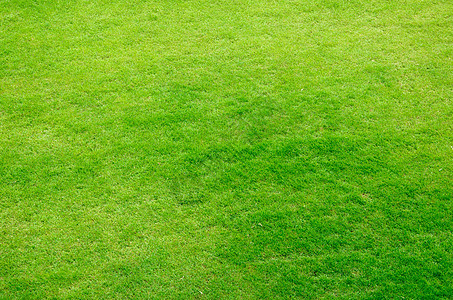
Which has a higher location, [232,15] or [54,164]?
[232,15]

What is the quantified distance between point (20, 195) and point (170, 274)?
2.02 m

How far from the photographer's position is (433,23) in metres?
6.45

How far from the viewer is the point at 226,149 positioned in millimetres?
5176

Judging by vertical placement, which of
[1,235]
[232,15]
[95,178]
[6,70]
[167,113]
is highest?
[232,15]

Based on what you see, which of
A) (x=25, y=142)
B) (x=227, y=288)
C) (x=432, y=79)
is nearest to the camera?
(x=227, y=288)

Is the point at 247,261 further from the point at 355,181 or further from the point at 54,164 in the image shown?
the point at 54,164

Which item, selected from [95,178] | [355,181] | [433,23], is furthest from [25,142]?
[433,23]

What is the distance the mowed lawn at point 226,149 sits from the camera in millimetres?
4363

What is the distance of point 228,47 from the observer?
244 inches

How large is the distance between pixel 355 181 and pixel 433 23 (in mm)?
3192

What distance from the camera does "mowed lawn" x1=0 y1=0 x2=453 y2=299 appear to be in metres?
4.36

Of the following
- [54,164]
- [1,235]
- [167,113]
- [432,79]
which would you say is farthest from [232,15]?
[1,235]

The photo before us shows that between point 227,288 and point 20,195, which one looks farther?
point 20,195

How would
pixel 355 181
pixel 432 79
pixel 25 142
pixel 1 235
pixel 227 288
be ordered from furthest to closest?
1. pixel 432 79
2. pixel 25 142
3. pixel 355 181
4. pixel 1 235
5. pixel 227 288
